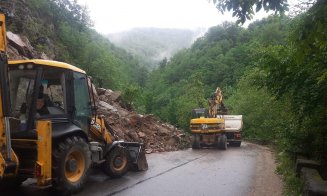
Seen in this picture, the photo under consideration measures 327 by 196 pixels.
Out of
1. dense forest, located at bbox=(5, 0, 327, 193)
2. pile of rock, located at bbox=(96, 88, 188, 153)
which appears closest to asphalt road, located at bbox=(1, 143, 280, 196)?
dense forest, located at bbox=(5, 0, 327, 193)

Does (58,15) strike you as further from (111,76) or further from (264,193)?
(264,193)

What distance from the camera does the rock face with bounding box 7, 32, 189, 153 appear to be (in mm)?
18953

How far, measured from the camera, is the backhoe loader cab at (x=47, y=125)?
7137 millimetres

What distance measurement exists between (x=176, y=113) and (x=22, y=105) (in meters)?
38.5

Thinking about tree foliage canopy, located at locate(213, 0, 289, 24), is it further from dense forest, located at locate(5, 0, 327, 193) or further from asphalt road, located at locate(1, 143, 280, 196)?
asphalt road, located at locate(1, 143, 280, 196)

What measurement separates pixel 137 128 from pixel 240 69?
189 ft

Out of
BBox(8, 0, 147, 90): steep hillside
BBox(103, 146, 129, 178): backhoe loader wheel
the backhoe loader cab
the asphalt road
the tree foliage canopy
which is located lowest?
the asphalt road

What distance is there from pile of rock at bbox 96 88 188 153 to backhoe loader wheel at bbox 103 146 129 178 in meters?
7.14

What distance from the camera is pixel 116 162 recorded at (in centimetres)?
1056

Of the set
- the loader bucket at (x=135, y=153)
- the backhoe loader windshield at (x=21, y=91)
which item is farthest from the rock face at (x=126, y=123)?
the backhoe loader windshield at (x=21, y=91)

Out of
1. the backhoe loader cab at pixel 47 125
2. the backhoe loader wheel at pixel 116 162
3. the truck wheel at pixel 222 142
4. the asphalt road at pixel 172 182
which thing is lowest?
the truck wheel at pixel 222 142

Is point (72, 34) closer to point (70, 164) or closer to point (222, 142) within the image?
point (222, 142)

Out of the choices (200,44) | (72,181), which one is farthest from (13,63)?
(200,44)

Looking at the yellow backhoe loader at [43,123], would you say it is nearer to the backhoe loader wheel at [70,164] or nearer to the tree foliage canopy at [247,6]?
the backhoe loader wheel at [70,164]
